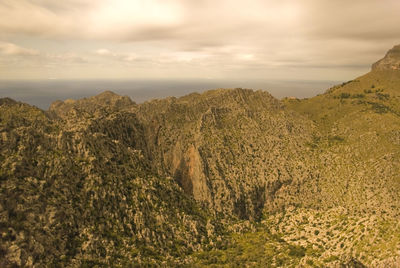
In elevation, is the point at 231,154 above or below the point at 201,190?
above

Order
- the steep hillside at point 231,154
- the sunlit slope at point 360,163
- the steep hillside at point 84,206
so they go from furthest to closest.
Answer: the steep hillside at point 231,154, the sunlit slope at point 360,163, the steep hillside at point 84,206

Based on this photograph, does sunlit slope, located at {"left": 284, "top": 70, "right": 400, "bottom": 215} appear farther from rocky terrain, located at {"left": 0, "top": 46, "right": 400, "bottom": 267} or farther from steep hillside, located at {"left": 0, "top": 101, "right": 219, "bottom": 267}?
steep hillside, located at {"left": 0, "top": 101, "right": 219, "bottom": 267}

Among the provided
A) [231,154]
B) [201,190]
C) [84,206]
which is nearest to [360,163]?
[231,154]

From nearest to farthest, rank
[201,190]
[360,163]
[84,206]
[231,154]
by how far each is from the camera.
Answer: [84,206], [360,163], [201,190], [231,154]

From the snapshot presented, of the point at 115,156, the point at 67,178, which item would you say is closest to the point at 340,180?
the point at 115,156

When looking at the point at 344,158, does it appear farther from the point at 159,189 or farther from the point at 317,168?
the point at 159,189

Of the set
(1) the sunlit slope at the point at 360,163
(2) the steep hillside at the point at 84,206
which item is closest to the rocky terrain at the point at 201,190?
(2) the steep hillside at the point at 84,206

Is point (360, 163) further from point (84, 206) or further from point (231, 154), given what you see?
point (84, 206)

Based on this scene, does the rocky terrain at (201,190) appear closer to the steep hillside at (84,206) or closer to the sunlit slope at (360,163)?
the steep hillside at (84,206)

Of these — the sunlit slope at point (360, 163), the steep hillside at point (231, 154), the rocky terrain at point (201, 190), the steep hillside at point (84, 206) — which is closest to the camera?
the steep hillside at point (84, 206)
